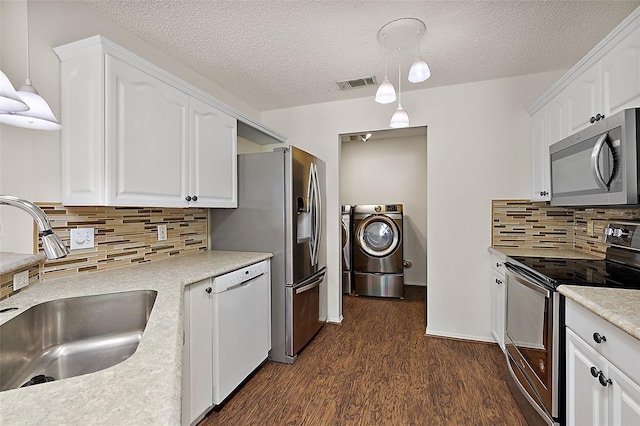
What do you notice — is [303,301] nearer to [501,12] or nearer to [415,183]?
[501,12]

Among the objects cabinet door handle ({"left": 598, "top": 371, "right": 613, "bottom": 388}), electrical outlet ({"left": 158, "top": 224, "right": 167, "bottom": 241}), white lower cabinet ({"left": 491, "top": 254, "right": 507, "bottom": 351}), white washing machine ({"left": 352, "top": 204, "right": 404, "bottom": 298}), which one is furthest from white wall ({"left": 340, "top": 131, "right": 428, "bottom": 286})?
cabinet door handle ({"left": 598, "top": 371, "right": 613, "bottom": 388})

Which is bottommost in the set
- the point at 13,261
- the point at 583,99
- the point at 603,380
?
the point at 603,380

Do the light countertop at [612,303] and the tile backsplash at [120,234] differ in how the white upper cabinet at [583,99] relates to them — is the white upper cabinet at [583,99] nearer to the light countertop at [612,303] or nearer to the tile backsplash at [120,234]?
the light countertop at [612,303]

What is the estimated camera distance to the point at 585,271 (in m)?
1.67

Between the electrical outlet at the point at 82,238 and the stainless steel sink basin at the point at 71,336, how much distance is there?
559mm

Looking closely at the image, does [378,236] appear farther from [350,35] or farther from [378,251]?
[350,35]

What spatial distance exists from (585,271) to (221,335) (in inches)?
85.7

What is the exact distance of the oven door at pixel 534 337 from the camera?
1.43 m

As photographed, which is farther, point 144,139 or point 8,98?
point 144,139

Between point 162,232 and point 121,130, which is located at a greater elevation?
point 121,130

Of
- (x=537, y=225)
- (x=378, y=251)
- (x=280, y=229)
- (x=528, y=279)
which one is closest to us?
(x=528, y=279)

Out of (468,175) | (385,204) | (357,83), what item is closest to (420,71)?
(357,83)

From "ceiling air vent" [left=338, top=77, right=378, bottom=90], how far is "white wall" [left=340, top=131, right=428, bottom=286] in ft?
5.90

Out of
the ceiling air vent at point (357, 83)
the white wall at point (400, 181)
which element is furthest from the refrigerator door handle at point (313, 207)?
the white wall at point (400, 181)
